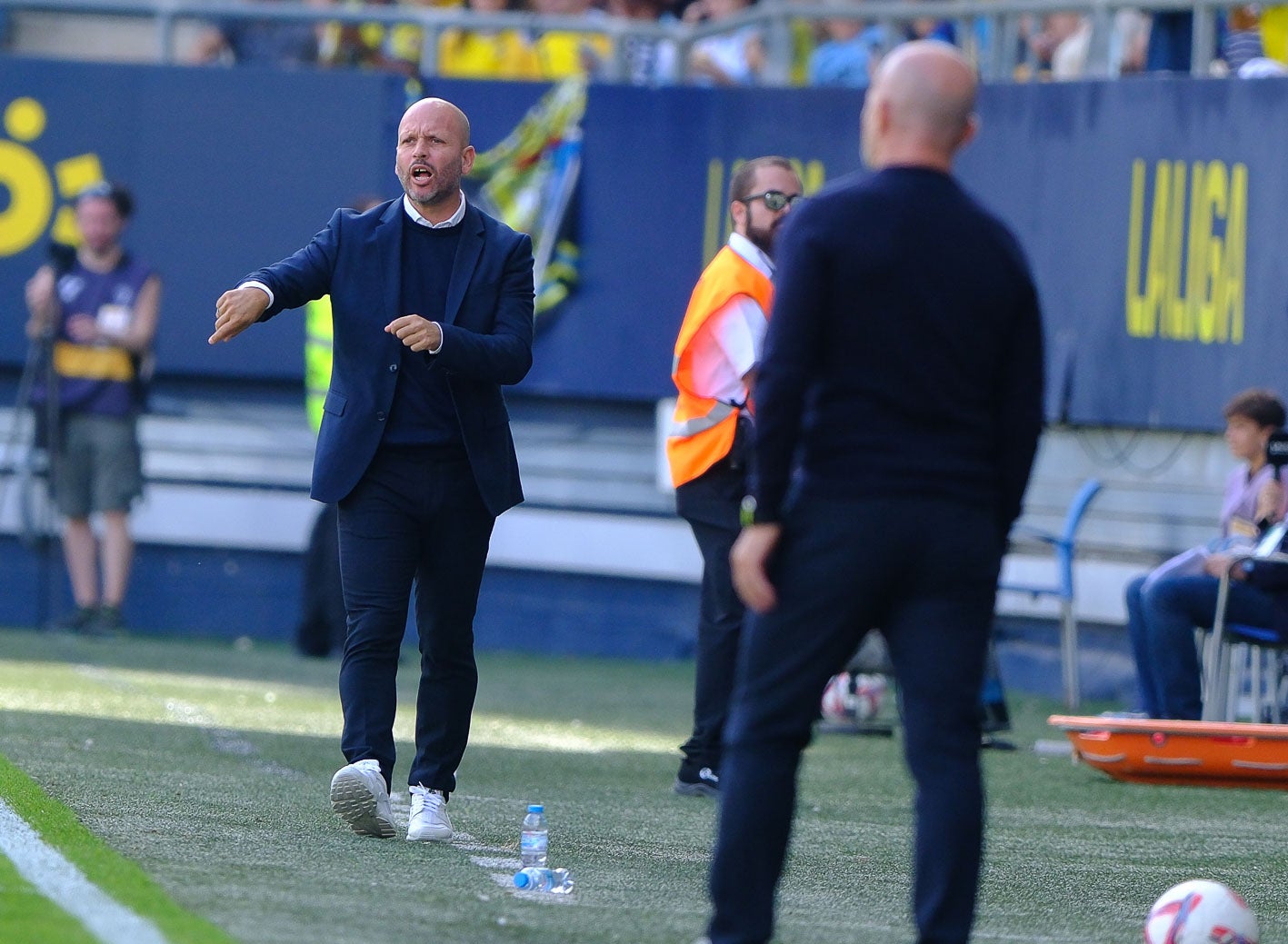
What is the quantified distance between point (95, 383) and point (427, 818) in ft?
28.3

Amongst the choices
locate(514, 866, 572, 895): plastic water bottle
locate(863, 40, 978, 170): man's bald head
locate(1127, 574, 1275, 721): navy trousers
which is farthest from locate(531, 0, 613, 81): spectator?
locate(863, 40, 978, 170): man's bald head

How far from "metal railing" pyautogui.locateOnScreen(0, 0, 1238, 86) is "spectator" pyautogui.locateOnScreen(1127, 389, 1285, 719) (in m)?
2.70

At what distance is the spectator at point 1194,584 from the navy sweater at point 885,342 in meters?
5.42

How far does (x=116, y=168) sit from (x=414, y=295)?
9415 millimetres

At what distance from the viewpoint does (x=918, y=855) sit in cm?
418

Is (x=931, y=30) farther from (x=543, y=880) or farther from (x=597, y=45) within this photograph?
(x=543, y=880)

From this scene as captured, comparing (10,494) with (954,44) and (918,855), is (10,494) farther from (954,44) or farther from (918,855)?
(918,855)

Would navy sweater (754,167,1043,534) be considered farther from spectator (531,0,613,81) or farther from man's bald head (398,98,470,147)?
spectator (531,0,613,81)

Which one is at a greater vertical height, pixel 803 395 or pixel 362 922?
pixel 803 395

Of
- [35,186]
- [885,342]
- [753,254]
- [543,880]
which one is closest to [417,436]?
[543,880]

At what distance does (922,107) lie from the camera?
4.20 metres

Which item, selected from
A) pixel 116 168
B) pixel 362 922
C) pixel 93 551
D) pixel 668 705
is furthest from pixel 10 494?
pixel 362 922

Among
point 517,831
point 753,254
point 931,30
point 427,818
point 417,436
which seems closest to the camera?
point 427,818

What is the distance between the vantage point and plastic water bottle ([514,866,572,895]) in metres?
5.30
